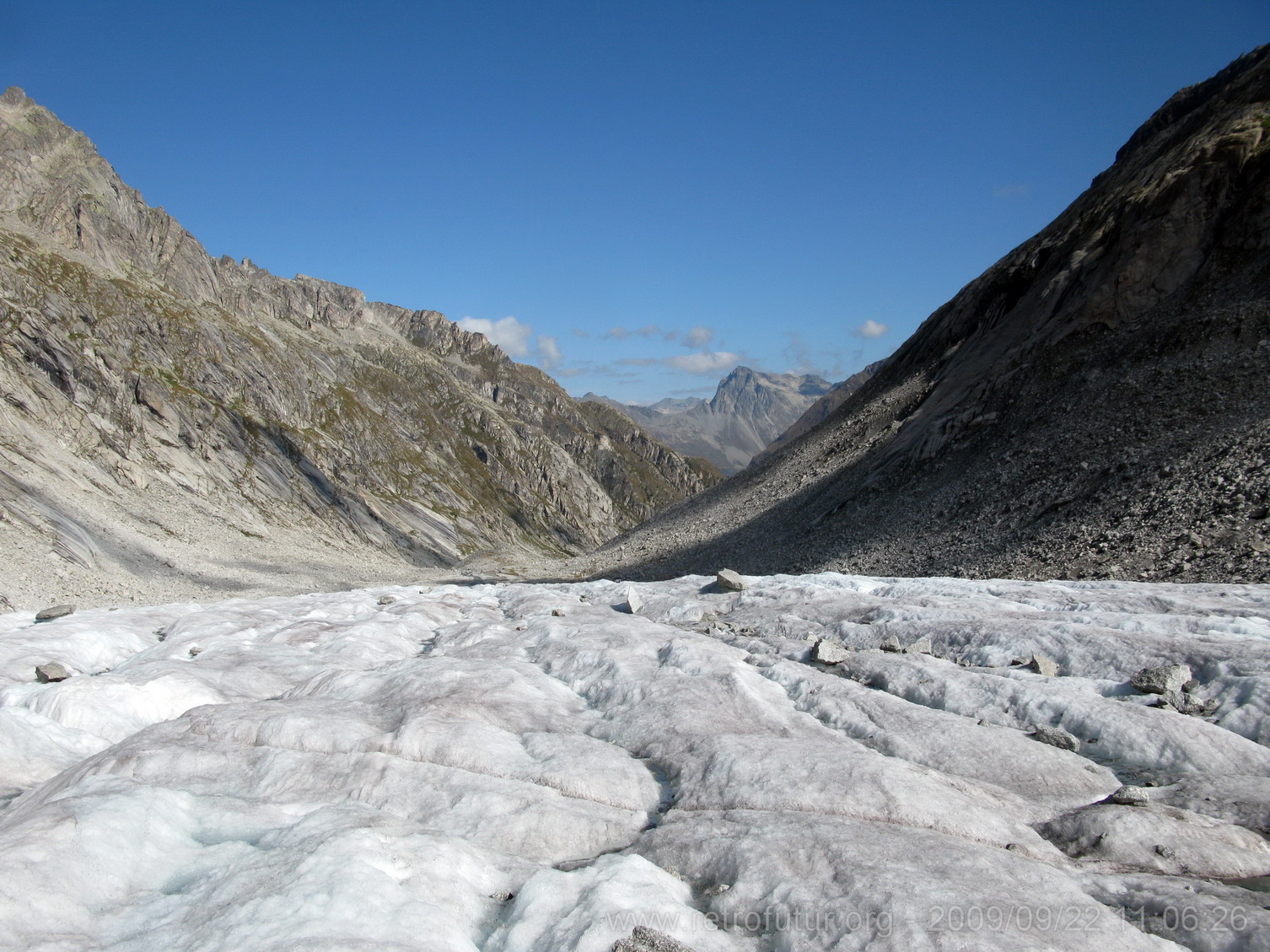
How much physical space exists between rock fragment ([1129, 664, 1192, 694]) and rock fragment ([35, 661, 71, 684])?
24146 mm

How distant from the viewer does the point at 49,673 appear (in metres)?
16.3

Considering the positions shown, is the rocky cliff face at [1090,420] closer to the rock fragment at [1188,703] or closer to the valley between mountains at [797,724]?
the valley between mountains at [797,724]

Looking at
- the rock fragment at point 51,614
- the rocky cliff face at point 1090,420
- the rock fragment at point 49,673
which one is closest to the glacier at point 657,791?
the rock fragment at point 49,673

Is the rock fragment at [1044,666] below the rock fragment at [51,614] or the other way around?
below

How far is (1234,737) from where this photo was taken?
1119cm

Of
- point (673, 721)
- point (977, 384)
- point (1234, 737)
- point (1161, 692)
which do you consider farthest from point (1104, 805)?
point (977, 384)

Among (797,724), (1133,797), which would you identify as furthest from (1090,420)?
(1133,797)

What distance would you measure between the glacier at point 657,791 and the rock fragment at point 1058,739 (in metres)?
0.31

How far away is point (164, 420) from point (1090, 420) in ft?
416

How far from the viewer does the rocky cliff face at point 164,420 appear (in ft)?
260

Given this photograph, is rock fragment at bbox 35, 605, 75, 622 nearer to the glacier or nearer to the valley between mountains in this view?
the valley between mountains

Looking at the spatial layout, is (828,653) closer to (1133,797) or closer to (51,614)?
(1133,797)

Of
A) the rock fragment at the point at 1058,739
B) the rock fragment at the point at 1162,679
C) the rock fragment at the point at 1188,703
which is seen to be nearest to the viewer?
the rock fragment at the point at 1058,739

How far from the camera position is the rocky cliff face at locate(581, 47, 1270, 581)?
1299 inches
